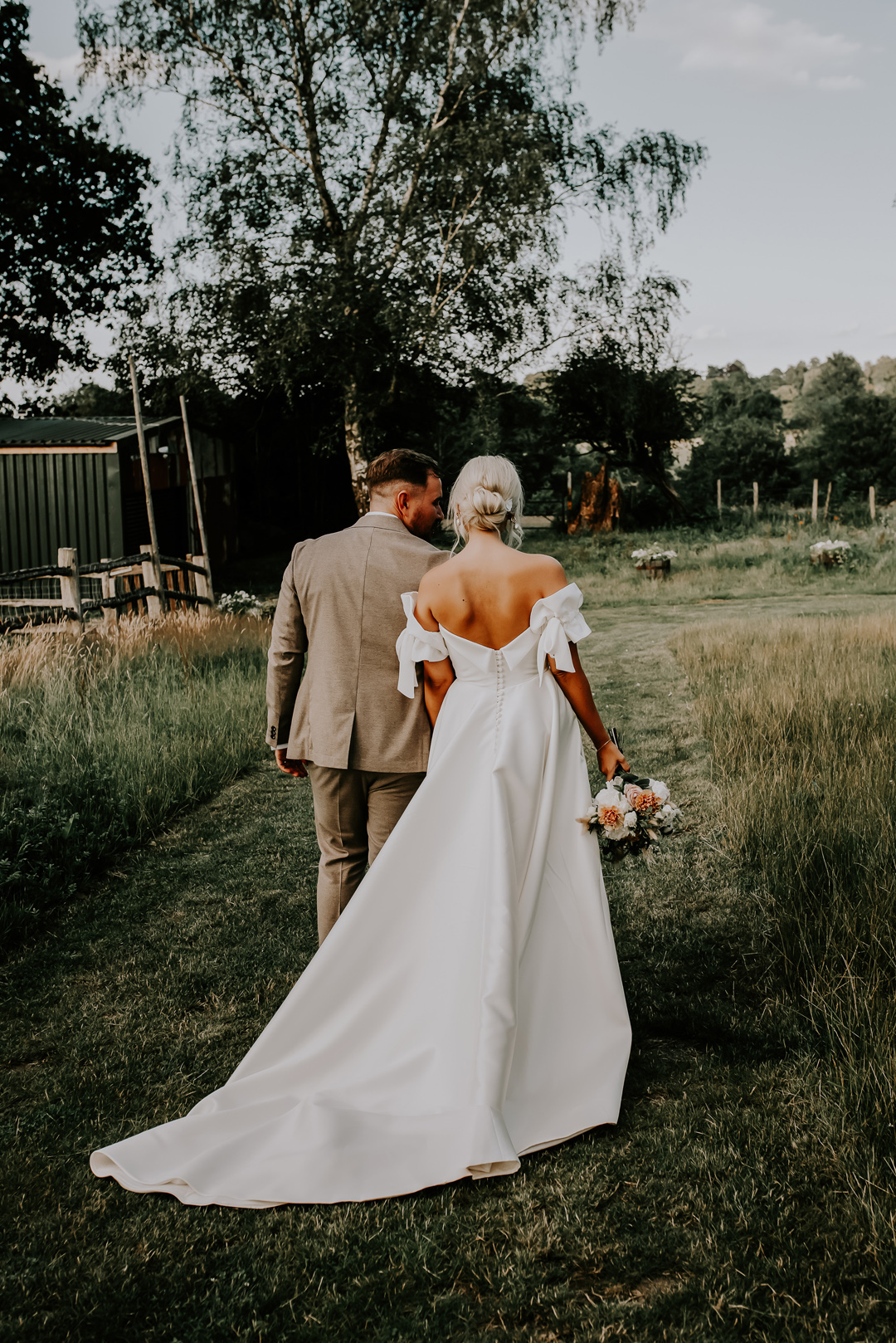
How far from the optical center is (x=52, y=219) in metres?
24.8

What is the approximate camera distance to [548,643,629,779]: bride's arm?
328 cm

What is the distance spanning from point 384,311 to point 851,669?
11494 mm

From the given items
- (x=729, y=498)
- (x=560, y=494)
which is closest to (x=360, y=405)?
(x=560, y=494)

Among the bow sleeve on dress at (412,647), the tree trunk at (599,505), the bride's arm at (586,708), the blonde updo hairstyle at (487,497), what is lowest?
the bride's arm at (586,708)

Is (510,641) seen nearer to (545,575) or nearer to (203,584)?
(545,575)

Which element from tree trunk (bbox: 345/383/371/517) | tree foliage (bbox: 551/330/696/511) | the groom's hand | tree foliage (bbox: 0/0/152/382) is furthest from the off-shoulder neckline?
tree foliage (bbox: 0/0/152/382)

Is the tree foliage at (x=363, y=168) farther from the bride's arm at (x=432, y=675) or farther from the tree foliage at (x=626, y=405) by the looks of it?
the bride's arm at (x=432, y=675)

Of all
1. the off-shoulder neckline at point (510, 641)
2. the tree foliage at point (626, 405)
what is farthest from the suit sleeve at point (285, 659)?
the tree foliage at point (626, 405)

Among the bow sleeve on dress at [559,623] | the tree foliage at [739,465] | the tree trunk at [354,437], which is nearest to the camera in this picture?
the bow sleeve on dress at [559,623]

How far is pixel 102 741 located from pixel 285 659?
3.82 meters

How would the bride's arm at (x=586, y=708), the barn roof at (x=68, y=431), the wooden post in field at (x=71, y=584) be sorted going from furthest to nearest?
the barn roof at (x=68, y=431) < the wooden post in field at (x=71, y=584) < the bride's arm at (x=586, y=708)

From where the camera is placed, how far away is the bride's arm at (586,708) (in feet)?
10.8

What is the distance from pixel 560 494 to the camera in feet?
109

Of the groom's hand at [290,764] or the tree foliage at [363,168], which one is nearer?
the groom's hand at [290,764]
